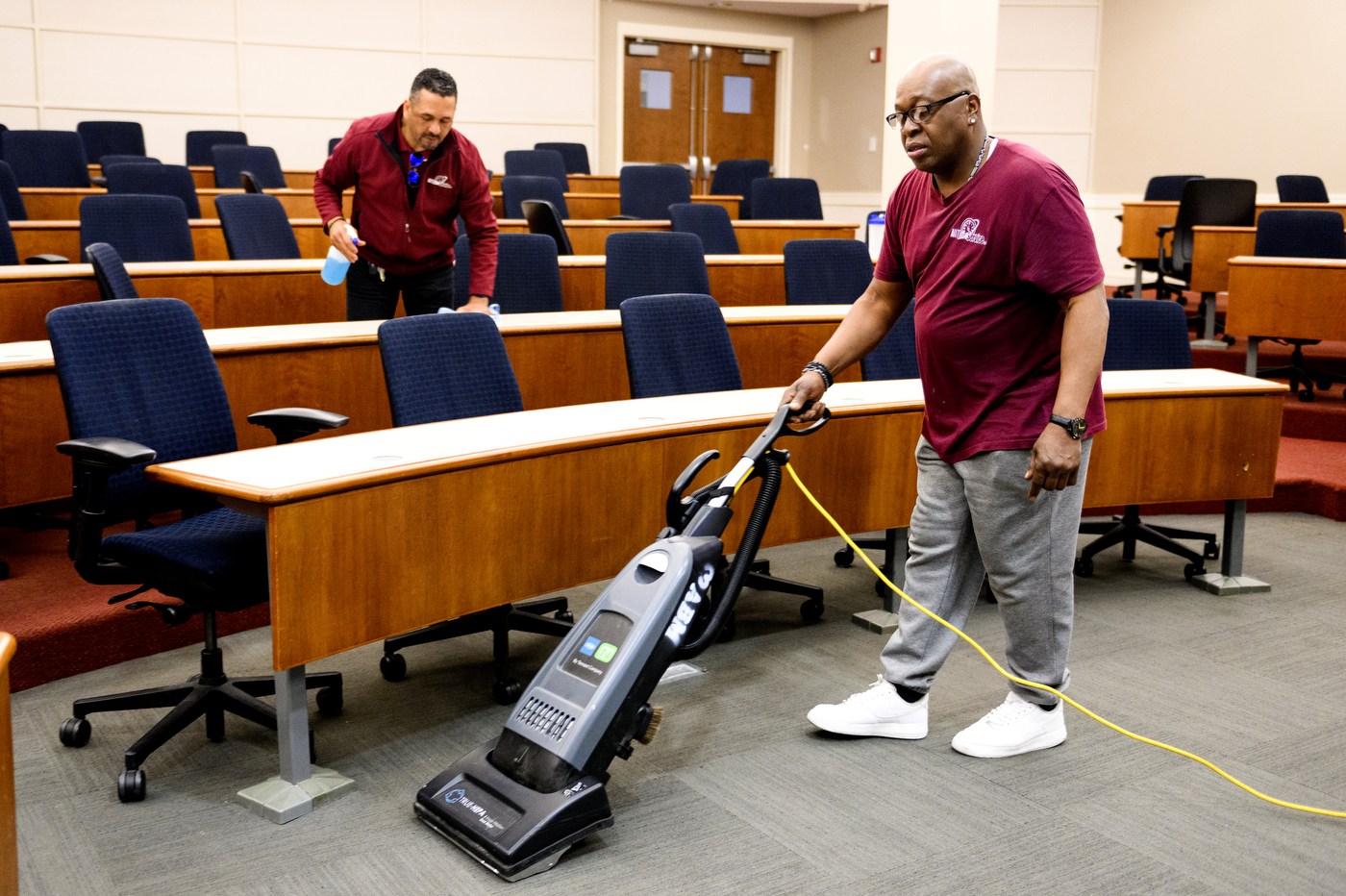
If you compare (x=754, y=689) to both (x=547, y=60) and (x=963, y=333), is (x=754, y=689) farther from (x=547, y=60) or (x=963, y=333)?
(x=547, y=60)

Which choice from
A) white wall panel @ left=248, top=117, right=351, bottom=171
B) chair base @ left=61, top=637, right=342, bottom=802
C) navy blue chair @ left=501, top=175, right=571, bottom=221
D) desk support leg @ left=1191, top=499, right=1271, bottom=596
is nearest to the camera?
chair base @ left=61, top=637, right=342, bottom=802

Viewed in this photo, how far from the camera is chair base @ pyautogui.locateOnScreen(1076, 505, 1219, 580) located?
3895 mm

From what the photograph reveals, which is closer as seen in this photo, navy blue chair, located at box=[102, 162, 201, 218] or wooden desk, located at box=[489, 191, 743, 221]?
navy blue chair, located at box=[102, 162, 201, 218]

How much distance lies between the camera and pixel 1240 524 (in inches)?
149

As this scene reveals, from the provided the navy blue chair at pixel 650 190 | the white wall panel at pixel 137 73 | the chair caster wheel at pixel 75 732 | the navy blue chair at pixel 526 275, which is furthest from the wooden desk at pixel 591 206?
the chair caster wheel at pixel 75 732

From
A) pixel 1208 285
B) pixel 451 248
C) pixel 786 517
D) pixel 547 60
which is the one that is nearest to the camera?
pixel 786 517

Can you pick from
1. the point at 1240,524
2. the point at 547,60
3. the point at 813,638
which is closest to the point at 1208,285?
the point at 1240,524

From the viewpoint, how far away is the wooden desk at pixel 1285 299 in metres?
5.20

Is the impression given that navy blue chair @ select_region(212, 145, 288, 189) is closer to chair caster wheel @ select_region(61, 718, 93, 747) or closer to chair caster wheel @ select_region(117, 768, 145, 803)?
chair caster wheel @ select_region(61, 718, 93, 747)

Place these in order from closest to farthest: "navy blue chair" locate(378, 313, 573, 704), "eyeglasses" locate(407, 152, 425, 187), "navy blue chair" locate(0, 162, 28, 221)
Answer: "navy blue chair" locate(378, 313, 573, 704) < "eyeglasses" locate(407, 152, 425, 187) < "navy blue chair" locate(0, 162, 28, 221)

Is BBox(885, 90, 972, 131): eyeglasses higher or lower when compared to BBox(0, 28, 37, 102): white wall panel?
lower

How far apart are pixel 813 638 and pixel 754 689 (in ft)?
1.38

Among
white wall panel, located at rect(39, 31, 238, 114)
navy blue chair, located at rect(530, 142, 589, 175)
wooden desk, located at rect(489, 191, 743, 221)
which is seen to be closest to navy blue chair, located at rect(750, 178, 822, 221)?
wooden desk, located at rect(489, 191, 743, 221)

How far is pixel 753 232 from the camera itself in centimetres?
691
